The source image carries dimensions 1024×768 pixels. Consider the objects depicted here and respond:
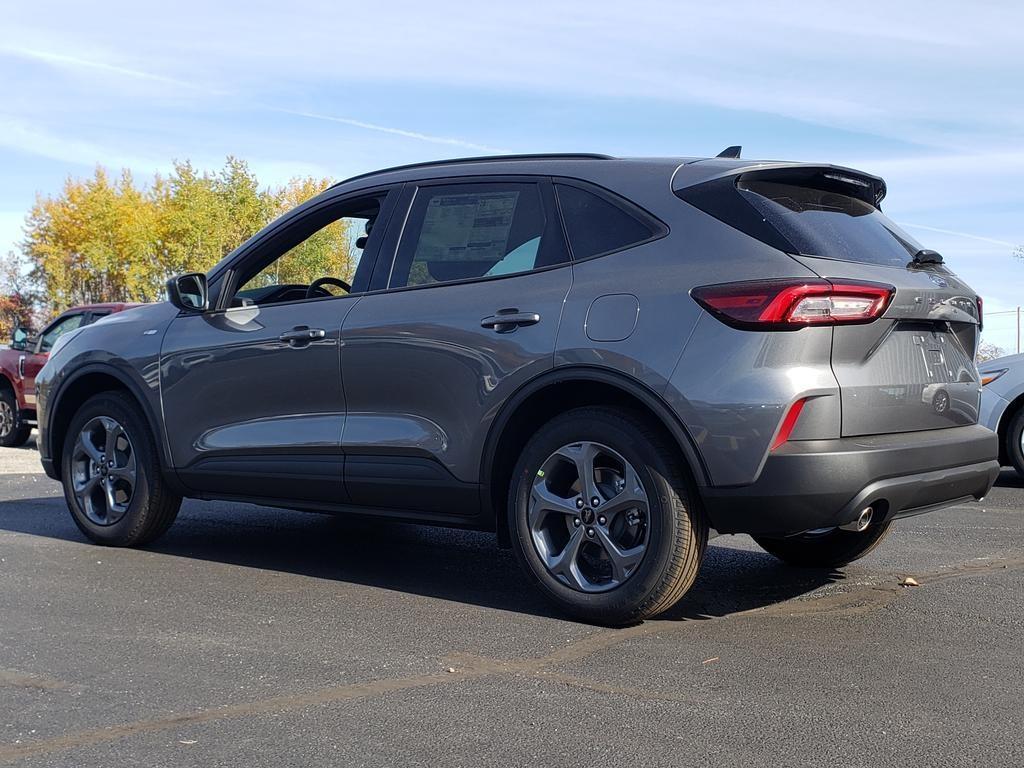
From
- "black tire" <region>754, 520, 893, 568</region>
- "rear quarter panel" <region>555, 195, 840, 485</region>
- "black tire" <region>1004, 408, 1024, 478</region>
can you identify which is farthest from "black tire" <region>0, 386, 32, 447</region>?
"rear quarter panel" <region>555, 195, 840, 485</region>

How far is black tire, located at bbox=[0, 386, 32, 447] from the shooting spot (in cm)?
1580

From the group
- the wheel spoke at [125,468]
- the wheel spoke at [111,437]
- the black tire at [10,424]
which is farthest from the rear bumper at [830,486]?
the black tire at [10,424]

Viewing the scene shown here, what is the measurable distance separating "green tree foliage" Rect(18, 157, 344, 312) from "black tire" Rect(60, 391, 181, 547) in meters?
52.1

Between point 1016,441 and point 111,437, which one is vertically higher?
point 111,437

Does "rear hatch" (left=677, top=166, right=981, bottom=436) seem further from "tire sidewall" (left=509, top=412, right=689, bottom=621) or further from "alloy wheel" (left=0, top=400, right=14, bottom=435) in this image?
"alloy wheel" (left=0, top=400, right=14, bottom=435)

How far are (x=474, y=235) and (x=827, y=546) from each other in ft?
7.46

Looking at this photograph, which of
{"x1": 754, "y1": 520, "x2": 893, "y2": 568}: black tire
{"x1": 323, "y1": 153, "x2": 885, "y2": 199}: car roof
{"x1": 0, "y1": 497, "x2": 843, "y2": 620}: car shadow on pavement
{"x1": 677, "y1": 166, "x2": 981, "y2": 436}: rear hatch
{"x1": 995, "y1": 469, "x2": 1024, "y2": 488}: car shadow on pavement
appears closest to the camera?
{"x1": 677, "y1": 166, "x2": 981, "y2": 436}: rear hatch

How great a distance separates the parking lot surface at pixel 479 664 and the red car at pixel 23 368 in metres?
9.44

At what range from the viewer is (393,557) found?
21.0 feet

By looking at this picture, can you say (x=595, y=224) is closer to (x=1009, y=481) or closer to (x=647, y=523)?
(x=647, y=523)

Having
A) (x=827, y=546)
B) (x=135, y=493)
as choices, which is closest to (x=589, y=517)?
(x=827, y=546)

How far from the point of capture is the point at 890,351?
4.52 metres

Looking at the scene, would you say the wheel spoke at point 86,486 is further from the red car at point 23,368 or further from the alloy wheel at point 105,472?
the red car at point 23,368

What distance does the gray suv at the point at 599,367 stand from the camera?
4.33 m
